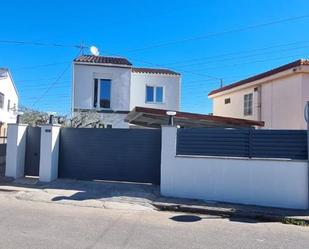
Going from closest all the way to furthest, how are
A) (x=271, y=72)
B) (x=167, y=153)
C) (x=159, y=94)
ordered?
(x=167, y=153) < (x=271, y=72) < (x=159, y=94)

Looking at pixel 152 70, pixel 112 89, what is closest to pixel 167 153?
pixel 112 89

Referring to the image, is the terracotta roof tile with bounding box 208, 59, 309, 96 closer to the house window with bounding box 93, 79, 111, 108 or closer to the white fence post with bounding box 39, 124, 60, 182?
the house window with bounding box 93, 79, 111, 108

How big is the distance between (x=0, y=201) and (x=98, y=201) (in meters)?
2.54

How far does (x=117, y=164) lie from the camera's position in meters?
12.3

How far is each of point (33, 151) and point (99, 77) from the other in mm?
10684

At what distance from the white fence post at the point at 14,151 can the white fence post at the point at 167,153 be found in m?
5.41

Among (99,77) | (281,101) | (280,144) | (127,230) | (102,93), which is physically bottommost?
(127,230)

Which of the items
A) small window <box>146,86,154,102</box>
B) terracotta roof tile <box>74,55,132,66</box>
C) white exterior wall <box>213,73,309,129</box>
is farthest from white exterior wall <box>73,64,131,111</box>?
white exterior wall <box>213,73,309,129</box>

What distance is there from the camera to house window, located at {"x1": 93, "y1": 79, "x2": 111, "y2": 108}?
23.0 m

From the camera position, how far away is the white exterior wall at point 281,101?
14578mm

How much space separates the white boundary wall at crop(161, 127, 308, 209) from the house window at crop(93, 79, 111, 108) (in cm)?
1277

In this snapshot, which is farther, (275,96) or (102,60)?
(102,60)

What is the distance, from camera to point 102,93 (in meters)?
23.2

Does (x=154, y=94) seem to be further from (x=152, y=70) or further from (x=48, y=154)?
(x=48, y=154)
